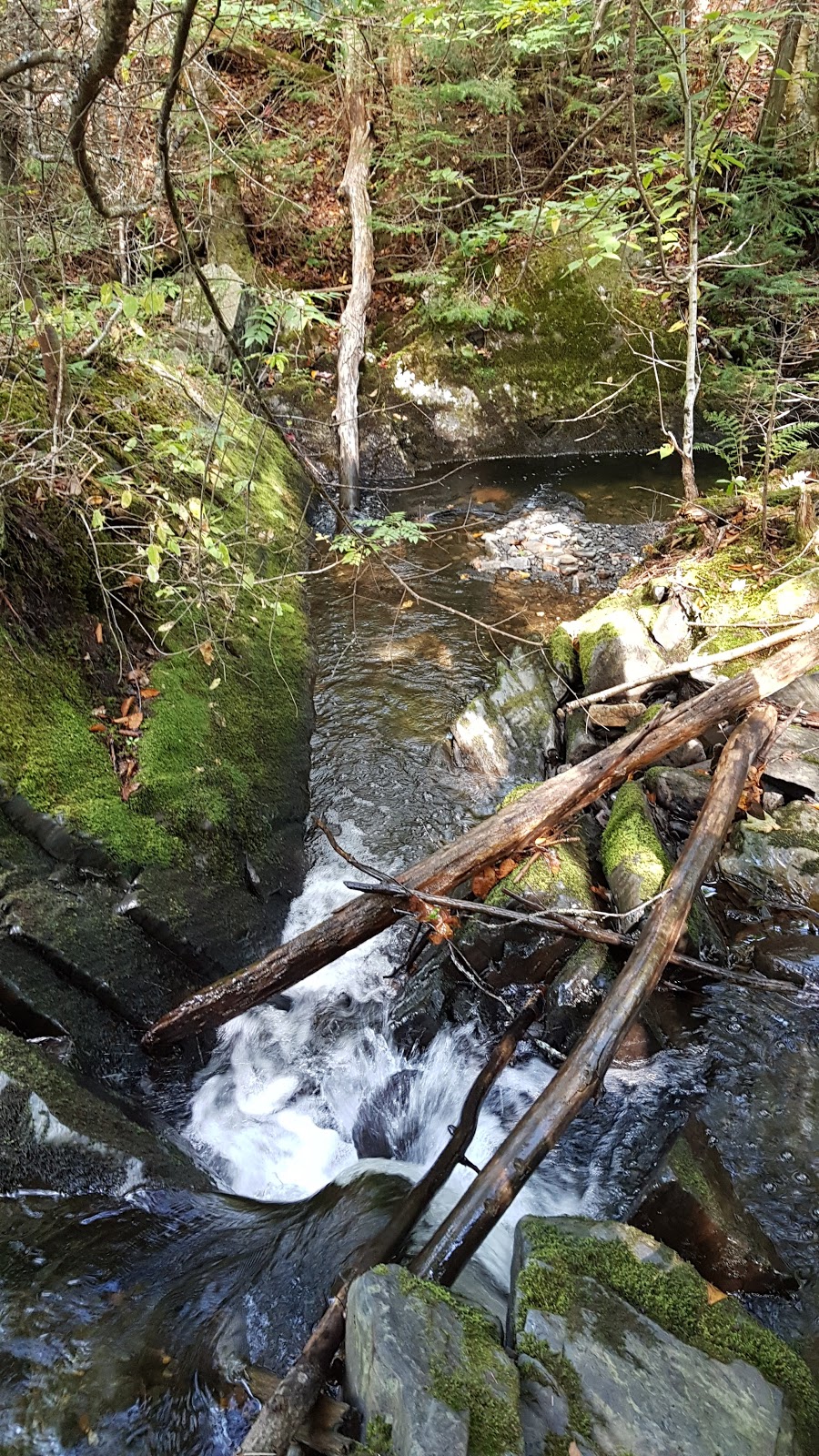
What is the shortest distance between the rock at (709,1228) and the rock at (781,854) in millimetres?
1785

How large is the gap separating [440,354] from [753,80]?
619cm

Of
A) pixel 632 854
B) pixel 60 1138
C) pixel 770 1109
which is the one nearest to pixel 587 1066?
pixel 770 1109

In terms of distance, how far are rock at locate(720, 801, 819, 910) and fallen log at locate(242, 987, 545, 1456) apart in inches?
55.6

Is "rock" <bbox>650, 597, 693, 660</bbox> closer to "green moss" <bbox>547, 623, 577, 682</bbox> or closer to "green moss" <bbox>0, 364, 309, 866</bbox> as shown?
"green moss" <bbox>547, 623, 577, 682</bbox>

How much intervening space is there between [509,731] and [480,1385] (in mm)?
4180

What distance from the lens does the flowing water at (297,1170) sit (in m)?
2.10

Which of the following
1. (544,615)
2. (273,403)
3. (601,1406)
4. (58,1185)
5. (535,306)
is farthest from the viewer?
(535,306)

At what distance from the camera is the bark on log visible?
7.64ft

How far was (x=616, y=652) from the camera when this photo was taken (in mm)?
5668

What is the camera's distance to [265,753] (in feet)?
16.1

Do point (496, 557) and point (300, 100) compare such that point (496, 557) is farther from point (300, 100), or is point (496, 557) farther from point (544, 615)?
point (300, 100)

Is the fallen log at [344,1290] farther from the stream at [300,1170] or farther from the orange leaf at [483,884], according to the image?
the orange leaf at [483,884]

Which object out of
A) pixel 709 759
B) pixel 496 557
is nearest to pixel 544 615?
pixel 496 557

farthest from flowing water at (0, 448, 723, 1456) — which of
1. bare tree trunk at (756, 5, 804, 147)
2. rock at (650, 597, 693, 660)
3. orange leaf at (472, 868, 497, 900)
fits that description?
bare tree trunk at (756, 5, 804, 147)
